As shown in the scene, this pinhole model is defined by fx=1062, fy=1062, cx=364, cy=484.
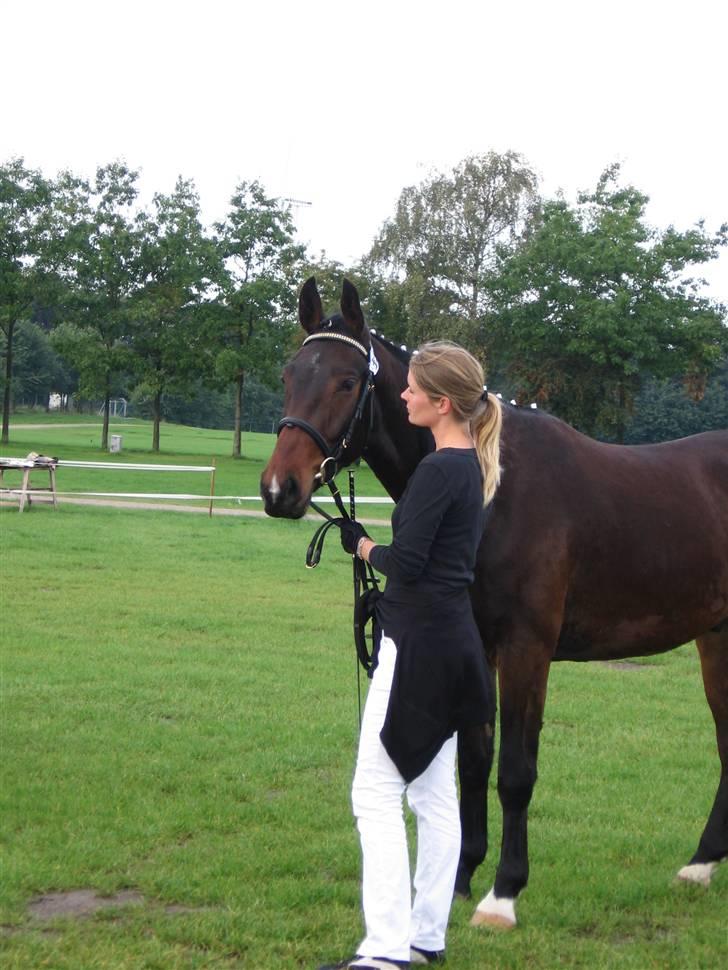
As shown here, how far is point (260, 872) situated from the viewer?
4.91 metres

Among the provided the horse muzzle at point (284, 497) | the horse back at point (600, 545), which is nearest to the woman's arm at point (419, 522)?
the horse muzzle at point (284, 497)

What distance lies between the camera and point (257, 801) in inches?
233

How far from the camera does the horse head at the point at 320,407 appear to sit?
4.03 m

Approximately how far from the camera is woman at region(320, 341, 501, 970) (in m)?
3.58

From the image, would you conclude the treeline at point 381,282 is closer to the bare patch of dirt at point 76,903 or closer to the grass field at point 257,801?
the grass field at point 257,801

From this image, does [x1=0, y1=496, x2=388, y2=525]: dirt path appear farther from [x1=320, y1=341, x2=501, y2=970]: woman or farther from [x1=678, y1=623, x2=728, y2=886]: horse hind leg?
[x1=320, y1=341, x2=501, y2=970]: woman

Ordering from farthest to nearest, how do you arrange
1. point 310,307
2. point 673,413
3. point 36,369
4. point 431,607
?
point 36,369 < point 673,413 < point 310,307 < point 431,607

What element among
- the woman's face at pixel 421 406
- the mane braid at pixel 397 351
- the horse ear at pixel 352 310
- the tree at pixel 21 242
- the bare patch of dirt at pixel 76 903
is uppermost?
the tree at pixel 21 242

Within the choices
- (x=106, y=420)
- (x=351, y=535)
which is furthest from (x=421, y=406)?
(x=106, y=420)

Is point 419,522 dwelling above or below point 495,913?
above

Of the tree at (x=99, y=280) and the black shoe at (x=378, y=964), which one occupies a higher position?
the tree at (x=99, y=280)

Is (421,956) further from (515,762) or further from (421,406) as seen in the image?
(421,406)

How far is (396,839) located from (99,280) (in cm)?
5231

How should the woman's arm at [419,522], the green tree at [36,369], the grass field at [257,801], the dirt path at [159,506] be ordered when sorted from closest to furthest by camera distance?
the woman's arm at [419,522] → the grass field at [257,801] → the dirt path at [159,506] → the green tree at [36,369]
